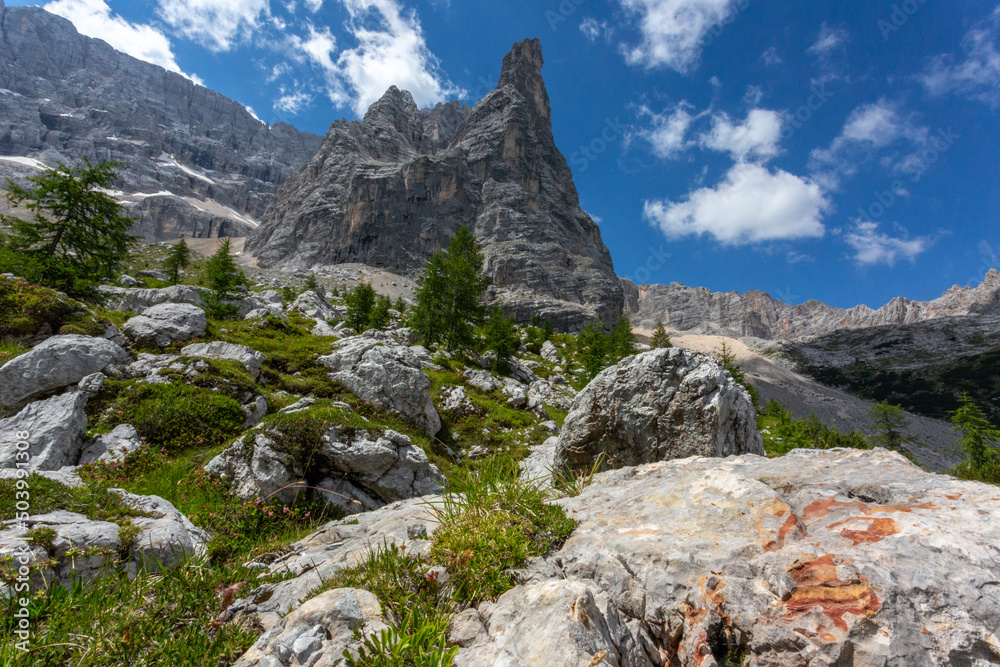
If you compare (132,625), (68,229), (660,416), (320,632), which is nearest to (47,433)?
(132,625)

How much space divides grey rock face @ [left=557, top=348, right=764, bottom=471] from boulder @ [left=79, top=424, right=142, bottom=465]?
8.95 m

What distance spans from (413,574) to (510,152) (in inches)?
7317

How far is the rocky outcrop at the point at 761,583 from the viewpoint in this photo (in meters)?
2.34

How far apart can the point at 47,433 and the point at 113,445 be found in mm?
968

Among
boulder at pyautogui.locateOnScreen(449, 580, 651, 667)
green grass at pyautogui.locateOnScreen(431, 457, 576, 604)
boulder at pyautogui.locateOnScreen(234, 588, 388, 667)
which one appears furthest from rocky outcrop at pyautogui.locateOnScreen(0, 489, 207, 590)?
boulder at pyautogui.locateOnScreen(449, 580, 651, 667)

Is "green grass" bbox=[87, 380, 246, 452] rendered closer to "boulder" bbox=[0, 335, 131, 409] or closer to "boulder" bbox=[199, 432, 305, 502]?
"boulder" bbox=[0, 335, 131, 409]

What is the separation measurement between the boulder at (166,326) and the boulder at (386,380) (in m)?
4.39

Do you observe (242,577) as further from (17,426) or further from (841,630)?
(17,426)

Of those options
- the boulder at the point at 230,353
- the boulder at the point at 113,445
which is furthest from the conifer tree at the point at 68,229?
the boulder at the point at 113,445

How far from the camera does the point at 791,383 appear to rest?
163750 mm

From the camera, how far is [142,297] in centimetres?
1972

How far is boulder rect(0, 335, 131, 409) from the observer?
26.0ft

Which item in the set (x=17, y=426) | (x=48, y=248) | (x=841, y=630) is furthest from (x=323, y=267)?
(x=841, y=630)

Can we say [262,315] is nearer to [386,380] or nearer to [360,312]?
[386,380]
